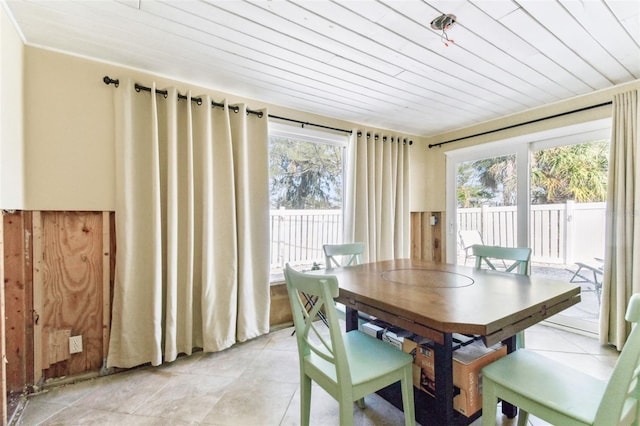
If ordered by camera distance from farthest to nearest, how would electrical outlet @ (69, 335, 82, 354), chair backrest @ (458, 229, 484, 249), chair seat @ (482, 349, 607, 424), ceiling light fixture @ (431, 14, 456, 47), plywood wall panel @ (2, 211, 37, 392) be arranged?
chair backrest @ (458, 229, 484, 249) < electrical outlet @ (69, 335, 82, 354) < plywood wall panel @ (2, 211, 37, 392) < ceiling light fixture @ (431, 14, 456, 47) < chair seat @ (482, 349, 607, 424)

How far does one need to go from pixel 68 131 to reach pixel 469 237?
421cm

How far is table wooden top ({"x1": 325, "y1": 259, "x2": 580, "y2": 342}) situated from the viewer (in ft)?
3.74

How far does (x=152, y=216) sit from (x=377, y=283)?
5.74 ft

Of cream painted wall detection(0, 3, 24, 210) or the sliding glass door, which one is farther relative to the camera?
the sliding glass door

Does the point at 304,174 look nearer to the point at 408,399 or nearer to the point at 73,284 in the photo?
the point at 73,284

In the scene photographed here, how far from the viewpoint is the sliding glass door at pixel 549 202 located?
270cm

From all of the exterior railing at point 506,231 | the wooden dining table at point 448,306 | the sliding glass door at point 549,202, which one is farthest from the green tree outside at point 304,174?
the sliding glass door at point 549,202

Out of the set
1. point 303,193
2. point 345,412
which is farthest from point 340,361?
point 303,193

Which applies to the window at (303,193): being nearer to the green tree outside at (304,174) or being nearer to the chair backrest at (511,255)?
the green tree outside at (304,174)

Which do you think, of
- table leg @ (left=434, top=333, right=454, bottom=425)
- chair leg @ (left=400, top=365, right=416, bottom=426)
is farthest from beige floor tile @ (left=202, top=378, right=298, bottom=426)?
table leg @ (left=434, top=333, right=454, bottom=425)

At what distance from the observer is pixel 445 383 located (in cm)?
131

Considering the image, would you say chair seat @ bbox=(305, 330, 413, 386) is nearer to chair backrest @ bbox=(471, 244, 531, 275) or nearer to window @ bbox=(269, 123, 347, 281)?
chair backrest @ bbox=(471, 244, 531, 275)

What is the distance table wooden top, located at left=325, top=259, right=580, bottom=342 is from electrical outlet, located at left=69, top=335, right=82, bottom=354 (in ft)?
6.24

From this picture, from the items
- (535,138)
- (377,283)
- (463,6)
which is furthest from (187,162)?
(535,138)
